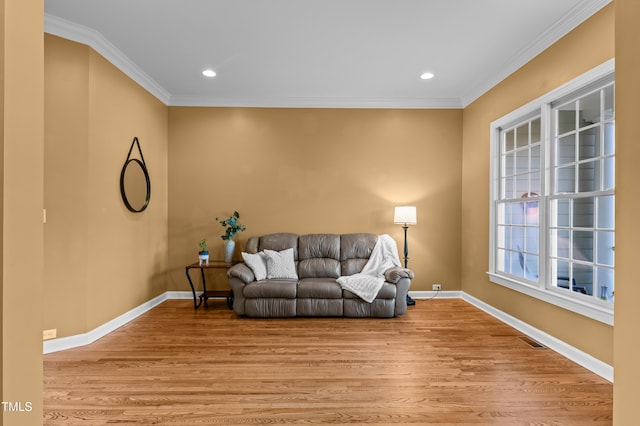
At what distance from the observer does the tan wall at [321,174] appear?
4.86m

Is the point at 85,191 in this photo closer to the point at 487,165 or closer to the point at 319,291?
the point at 319,291

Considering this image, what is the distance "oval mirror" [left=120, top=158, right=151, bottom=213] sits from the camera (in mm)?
3713

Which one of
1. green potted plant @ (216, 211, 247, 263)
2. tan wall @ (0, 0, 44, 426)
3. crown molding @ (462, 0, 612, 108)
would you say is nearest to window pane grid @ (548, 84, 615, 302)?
crown molding @ (462, 0, 612, 108)

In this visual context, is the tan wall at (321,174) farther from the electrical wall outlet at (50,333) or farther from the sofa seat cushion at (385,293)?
the electrical wall outlet at (50,333)

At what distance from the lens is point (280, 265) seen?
4.34m

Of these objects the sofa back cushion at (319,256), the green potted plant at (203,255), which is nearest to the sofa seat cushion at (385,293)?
the sofa back cushion at (319,256)

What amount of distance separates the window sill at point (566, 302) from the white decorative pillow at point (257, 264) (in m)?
2.96

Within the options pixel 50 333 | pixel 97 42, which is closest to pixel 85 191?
pixel 50 333

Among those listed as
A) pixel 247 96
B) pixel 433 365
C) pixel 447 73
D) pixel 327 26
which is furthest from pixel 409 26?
pixel 433 365

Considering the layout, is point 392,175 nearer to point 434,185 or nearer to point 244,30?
point 434,185

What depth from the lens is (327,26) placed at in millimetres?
2977

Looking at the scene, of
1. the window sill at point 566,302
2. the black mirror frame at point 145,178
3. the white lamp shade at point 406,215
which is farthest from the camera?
the white lamp shade at point 406,215

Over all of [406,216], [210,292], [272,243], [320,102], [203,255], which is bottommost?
[210,292]

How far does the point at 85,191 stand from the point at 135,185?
88cm
